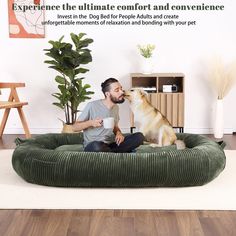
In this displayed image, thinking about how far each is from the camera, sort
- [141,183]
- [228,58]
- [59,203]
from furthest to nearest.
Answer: [228,58], [141,183], [59,203]

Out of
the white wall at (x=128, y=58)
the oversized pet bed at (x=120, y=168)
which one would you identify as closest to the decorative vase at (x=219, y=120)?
the white wall at (x=128, y=58)

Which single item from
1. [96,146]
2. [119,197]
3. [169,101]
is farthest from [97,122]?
[169,101]

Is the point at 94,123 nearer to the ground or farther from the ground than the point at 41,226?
farther from the ground

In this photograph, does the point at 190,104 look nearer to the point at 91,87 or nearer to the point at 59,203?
the point at 91,87

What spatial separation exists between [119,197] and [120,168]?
0.21 m

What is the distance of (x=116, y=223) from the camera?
3209 mm

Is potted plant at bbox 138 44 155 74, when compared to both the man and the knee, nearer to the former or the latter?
the man

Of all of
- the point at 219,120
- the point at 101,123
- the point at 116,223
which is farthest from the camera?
the point at 219,120

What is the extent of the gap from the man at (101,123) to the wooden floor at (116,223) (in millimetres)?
809

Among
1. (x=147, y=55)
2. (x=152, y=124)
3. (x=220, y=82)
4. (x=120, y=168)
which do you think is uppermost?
(x=147, y=55)

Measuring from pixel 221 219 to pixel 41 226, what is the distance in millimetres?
1109

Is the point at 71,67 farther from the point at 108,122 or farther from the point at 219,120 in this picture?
the point at 108,122

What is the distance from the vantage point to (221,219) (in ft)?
10.7

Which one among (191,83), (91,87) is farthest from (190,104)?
(91,87)
